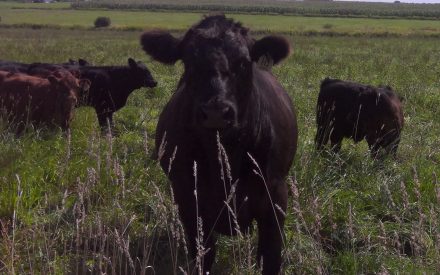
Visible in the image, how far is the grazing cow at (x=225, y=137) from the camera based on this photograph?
11.0 feet

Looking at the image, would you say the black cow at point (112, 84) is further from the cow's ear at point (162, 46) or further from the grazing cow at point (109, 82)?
the cow's ear at point (162, 46)

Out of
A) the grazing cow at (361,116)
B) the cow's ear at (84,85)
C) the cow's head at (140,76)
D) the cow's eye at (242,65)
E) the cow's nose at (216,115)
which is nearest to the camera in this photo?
the cow's nose at (216,115)

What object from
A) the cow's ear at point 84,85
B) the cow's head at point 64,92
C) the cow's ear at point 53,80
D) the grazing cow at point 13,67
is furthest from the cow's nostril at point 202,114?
the grazing cow at point 13,67

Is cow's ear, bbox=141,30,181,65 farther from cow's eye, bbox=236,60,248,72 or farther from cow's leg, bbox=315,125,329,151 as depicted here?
cow's leg, bbox=315,125,329,151

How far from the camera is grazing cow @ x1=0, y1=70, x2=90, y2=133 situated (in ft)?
26.9

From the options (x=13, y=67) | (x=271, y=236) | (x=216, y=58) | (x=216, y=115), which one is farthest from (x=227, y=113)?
(x=13, y=67)

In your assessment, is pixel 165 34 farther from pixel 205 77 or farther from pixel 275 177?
pixel 275 177

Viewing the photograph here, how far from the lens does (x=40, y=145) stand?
21.1 ft

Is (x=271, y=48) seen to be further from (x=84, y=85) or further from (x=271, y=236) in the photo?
(x=84, y=85)

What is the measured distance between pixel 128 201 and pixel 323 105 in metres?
3.53

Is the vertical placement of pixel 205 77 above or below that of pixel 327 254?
above

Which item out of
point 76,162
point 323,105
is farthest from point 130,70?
point 76,162

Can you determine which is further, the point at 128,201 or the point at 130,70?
the point at 130,70

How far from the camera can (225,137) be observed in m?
3.47
